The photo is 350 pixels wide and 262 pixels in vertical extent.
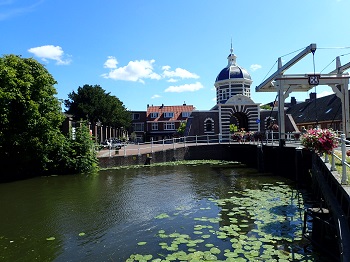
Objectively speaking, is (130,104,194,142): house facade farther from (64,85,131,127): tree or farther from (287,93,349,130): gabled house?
(287,93,349,130): gabled house

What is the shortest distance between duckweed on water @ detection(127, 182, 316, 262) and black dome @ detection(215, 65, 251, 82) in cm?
3280

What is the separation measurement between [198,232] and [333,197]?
3376mm

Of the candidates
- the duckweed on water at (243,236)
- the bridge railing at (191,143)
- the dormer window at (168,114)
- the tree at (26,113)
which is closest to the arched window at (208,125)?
the bridge railing at (191,143)

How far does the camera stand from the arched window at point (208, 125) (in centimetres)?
3834

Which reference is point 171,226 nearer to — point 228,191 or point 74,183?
point 228,191

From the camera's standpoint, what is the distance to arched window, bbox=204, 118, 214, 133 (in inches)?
1510

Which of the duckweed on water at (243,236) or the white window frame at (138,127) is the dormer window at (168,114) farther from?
the duckweed on water at (243,236)

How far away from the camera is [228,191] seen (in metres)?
12.8

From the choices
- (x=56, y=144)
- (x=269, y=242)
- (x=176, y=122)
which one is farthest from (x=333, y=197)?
(x=176, y=122)

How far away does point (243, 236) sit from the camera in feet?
23.4

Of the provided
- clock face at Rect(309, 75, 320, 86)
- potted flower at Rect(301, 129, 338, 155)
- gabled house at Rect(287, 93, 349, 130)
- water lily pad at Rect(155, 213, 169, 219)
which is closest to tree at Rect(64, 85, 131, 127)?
gabled house at Rect(287, 93, 349, 130)

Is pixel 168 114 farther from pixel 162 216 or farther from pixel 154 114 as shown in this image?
pixel 162 216

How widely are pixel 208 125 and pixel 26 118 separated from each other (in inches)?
991

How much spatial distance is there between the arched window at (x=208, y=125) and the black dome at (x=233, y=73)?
755cm
